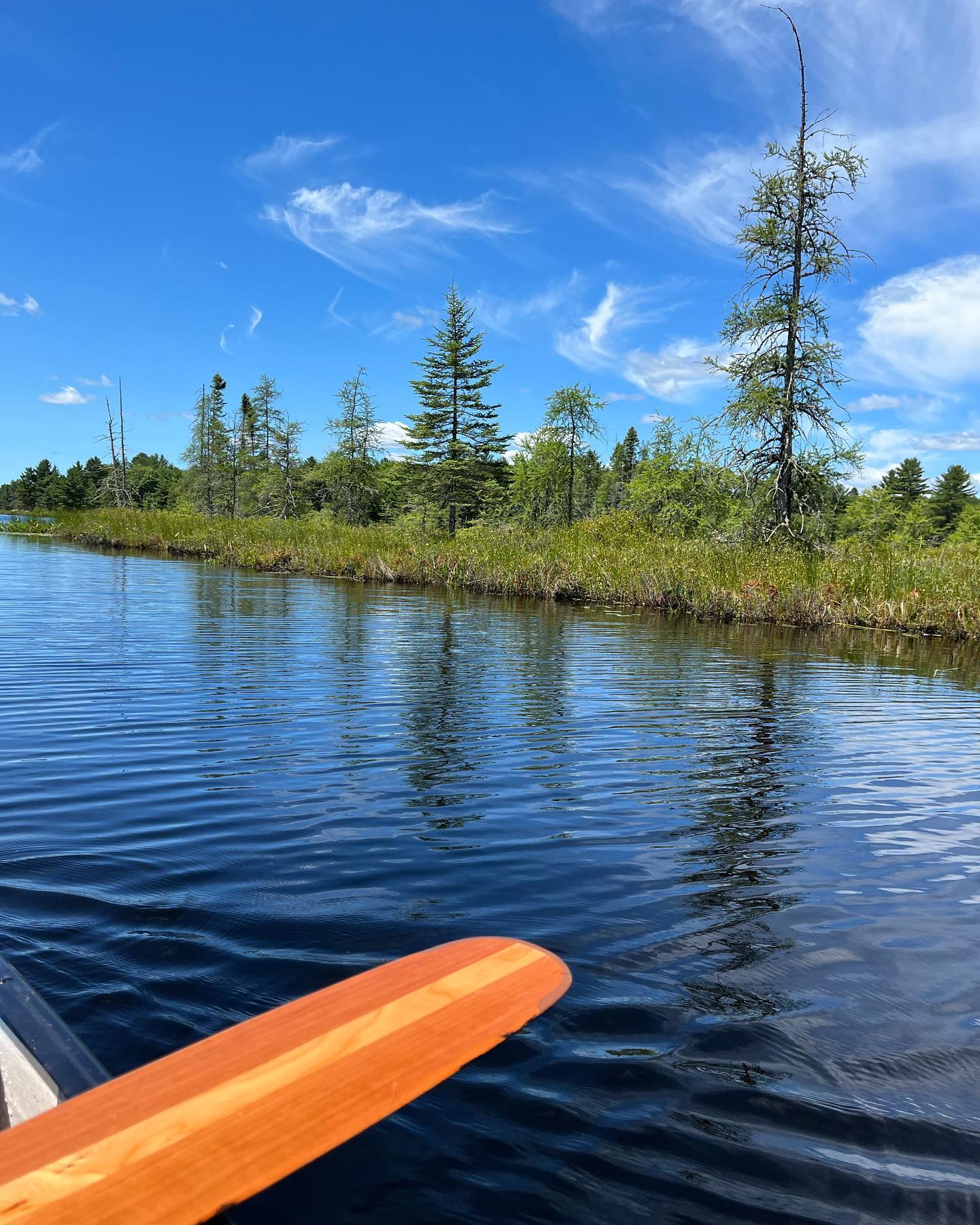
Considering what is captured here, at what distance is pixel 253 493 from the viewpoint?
59750mm

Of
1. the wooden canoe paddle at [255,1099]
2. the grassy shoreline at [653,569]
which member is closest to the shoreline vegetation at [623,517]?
the grassy shoreline at [653,569]

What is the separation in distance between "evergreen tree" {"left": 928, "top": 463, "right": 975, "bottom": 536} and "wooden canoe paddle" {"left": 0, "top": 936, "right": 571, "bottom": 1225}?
8797cm

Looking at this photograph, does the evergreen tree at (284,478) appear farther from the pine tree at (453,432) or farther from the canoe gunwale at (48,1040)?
the canoe gunwale at (48,1040)

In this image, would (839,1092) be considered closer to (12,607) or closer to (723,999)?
(723,999)

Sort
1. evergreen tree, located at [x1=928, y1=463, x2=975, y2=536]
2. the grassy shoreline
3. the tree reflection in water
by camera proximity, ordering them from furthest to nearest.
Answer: evergreen tree, located at [x1=928, y1=463, x2=975, y2=536] < the grassy shoreline < the tree reflection in water

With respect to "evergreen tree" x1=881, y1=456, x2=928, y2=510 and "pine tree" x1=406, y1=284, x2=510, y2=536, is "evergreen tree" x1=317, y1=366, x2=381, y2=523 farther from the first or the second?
"evergreen tree" x1=881, y1=456, x2=928, y2=510

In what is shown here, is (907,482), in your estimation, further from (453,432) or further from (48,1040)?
(48,1040)

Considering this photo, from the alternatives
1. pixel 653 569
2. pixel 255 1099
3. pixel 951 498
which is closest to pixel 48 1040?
pixel 255 1099

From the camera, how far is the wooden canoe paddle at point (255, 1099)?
104 cm

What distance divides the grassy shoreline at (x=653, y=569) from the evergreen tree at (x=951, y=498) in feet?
212

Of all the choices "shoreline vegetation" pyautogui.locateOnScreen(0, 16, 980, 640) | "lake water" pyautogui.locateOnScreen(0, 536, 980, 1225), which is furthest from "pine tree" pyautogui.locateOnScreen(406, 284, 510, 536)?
"lake water" pyautogui.locateOnScreen(0, 536, 980, 1225)

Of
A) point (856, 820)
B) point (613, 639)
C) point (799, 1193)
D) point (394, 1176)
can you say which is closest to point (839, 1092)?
point (799, 1193)

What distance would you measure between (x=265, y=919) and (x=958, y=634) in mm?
16305

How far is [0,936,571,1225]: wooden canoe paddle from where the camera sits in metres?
1.04
